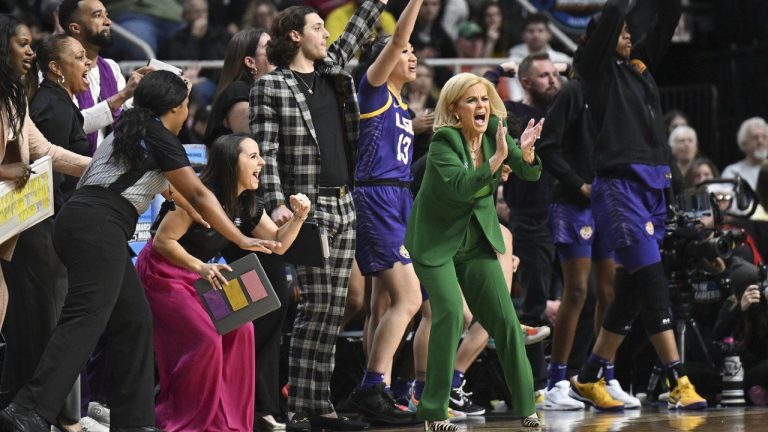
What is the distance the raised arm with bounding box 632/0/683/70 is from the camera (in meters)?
7.98

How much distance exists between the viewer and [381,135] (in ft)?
23.9

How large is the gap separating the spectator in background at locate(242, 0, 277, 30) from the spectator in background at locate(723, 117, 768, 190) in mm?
3882

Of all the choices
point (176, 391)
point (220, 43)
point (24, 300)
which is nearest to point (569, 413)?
point (176, 391)

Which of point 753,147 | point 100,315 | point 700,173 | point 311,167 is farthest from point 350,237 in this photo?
point 753,147

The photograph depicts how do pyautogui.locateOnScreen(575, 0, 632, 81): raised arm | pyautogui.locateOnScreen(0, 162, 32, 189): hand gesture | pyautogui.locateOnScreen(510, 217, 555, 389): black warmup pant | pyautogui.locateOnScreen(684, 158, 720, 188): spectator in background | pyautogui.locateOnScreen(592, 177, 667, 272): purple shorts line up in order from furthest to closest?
pyautogui.locateOnScreen(684, 158, 720, 188): spectator in background < pyautogui.locateOnScreen(510, 217, 555, 389): black warmup pant < pyautogui.locateOnScreen(592, 177, 667, 272): purple shorts < pyautogui.locateOnScreen(575, 0, 632, 81): raised arm < pyautogui.locateOnScreen(0, 162, 32, 189): hand gesture

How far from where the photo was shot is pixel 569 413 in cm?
783

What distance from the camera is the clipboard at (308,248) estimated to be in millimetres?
6352

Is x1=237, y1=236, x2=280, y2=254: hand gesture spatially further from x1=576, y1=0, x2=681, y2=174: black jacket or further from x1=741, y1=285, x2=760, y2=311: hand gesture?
x1=741, y1=285, x2=760, y2=311: hand gesture

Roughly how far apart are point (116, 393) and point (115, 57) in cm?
563

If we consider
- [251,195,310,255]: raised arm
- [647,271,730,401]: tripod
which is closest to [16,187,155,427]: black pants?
[251,195,310,255]: raised arm

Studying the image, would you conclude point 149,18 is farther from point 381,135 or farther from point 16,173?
point 16,173

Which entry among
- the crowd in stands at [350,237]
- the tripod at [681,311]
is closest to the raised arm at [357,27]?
the crowd in stands at [350,237]

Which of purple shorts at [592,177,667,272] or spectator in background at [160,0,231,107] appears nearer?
purple shorts at [592,177,667,272]

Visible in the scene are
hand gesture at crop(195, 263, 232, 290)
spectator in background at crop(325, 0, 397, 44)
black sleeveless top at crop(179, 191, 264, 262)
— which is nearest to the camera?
hand gesture at crop(195, 263, 232, 290)
